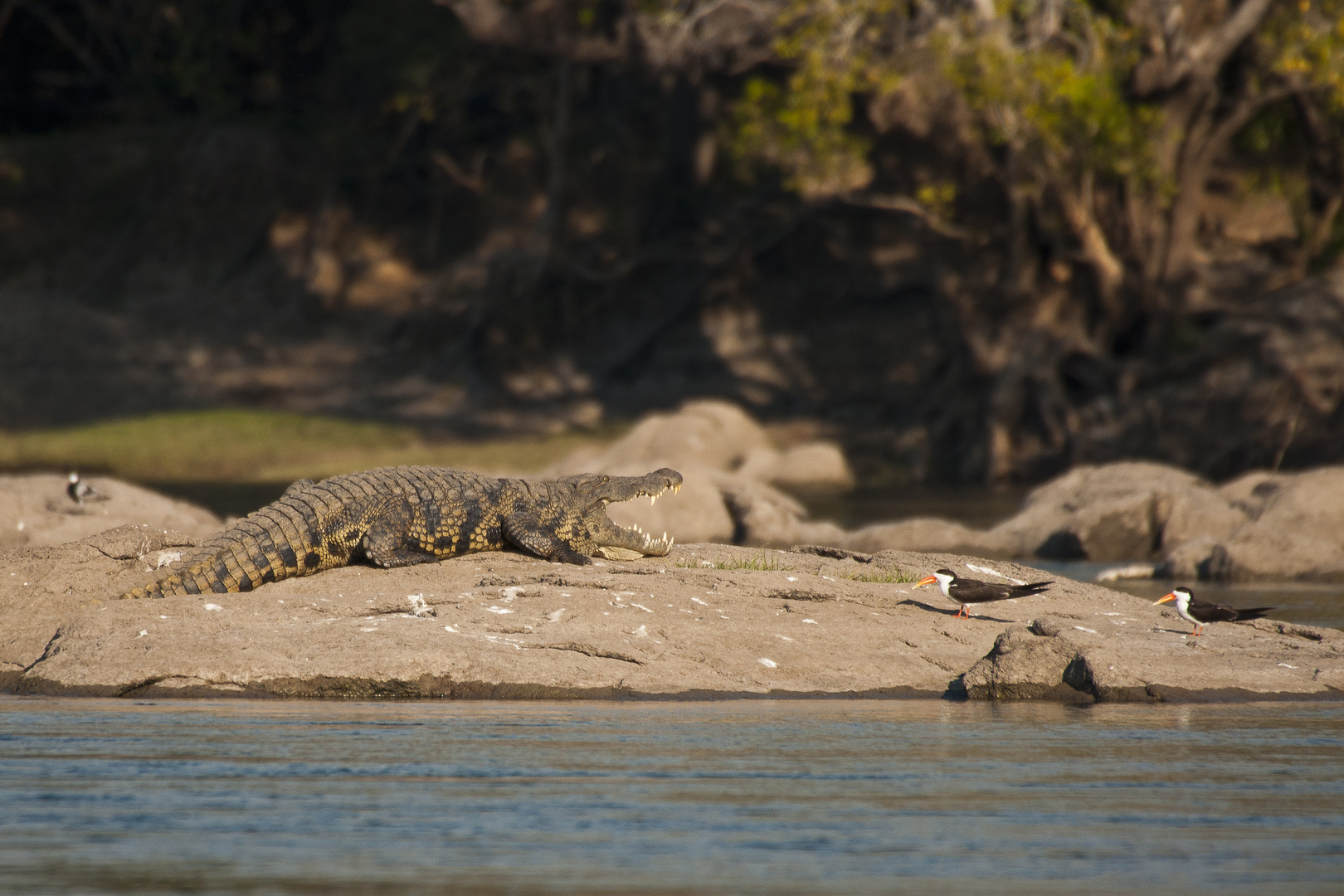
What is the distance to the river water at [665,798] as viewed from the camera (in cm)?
507

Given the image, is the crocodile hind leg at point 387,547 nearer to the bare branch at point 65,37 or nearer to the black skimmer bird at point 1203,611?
the black skimmer bird at point 1203,611

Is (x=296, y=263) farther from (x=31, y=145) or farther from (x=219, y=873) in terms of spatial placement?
(x=219, y=873)

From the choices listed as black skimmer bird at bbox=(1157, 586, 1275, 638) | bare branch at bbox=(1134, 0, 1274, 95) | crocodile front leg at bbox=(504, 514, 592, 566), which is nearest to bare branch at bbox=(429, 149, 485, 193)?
bare branch at bbox=(1134, 0, 1274, 95)

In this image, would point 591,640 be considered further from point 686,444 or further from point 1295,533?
point 686,444

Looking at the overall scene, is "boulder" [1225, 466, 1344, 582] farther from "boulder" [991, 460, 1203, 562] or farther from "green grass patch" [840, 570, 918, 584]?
"green grass patch" [840, 570, 918, 584]

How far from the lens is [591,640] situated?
862 cm

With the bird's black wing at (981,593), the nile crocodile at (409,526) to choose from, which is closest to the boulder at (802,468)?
the nile crocodile at (409,526)

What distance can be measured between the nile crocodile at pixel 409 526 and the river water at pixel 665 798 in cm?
176

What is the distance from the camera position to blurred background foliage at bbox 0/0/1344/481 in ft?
81.0

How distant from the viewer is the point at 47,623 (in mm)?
9156

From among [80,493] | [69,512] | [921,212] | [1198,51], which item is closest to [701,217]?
[921,212]

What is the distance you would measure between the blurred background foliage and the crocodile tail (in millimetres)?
15027

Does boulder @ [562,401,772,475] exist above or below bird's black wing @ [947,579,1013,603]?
below

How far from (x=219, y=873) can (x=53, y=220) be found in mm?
39186
